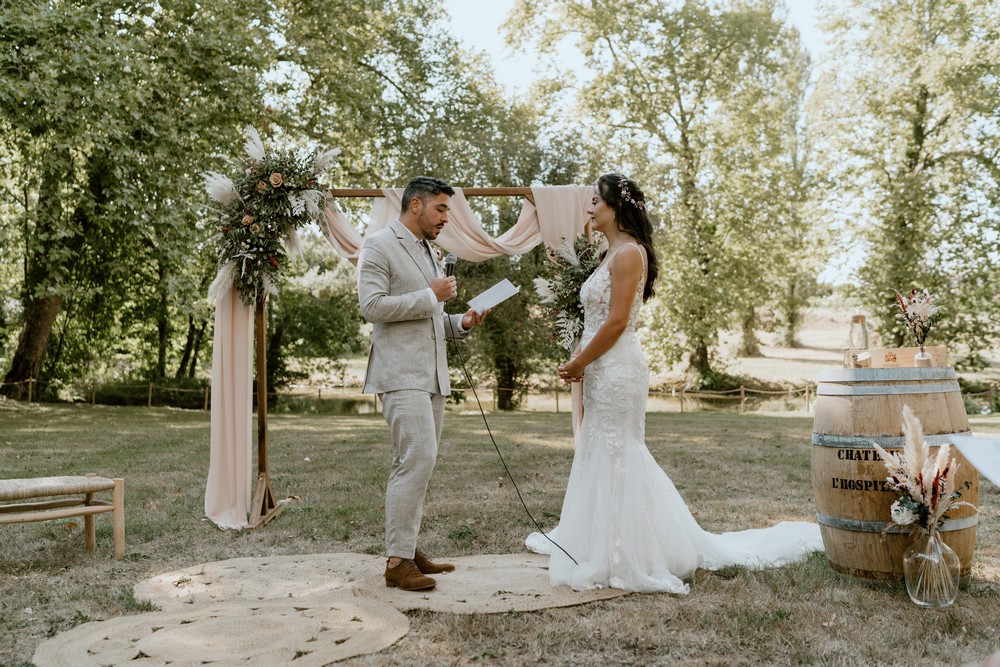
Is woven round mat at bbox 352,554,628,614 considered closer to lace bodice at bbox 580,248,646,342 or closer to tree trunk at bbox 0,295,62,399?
lace bodice at bbox 580,248,646,342

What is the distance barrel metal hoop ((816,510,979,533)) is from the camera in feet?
13.5

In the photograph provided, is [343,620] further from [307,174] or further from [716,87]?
[716,87]

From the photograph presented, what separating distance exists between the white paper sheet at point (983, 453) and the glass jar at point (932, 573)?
2.75 m

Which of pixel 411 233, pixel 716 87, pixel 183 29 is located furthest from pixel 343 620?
pixel 716 87

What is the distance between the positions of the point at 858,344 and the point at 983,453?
3.30 m

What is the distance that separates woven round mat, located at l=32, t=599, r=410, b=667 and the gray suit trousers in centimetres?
42

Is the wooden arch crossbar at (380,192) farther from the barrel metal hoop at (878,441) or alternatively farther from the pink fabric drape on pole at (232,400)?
the barrel metal hoop at (878,441)

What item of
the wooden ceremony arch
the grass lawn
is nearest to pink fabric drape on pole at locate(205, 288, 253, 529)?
the wooden ceremony arch

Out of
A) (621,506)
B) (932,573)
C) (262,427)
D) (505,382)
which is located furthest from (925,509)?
(505,382)

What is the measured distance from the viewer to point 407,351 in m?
4.43

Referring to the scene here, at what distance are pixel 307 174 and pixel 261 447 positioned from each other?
7.88 ft

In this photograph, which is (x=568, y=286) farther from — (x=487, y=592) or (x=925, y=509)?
(x=925, y=509)

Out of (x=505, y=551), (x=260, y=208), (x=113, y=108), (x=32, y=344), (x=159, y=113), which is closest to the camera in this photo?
(x=505, y=551)

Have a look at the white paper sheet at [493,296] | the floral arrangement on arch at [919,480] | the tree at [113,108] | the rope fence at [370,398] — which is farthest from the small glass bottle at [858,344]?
the rope fence at [370,398]
